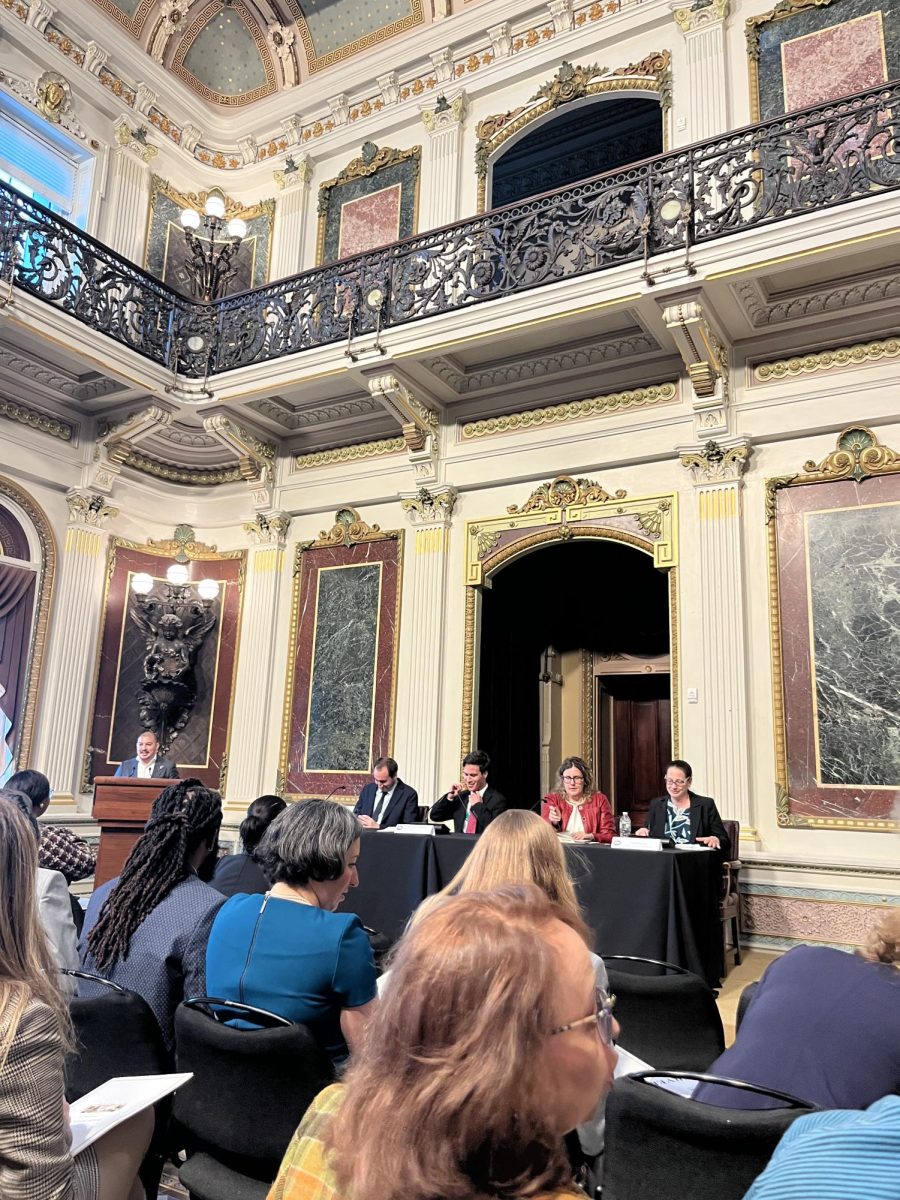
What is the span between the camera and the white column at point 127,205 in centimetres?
973

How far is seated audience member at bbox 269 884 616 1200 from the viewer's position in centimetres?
85

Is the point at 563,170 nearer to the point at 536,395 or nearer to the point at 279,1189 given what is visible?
the point at 536,395

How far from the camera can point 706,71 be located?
7938 millimetres

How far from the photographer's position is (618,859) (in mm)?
4770

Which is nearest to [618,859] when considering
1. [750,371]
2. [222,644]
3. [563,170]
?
[750,371]

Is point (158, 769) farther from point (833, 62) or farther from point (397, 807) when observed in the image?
point (833, 62)

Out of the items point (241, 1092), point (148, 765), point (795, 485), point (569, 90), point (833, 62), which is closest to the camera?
point (241, 1092)

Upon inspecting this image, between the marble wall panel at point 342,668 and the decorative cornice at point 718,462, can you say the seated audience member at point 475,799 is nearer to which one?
the marble wall panel at point 342,668

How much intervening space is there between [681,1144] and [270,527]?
8.68 m

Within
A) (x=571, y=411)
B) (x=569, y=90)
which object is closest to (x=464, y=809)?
(x=571, y=411)

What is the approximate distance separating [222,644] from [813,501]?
635cm

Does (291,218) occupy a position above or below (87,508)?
above

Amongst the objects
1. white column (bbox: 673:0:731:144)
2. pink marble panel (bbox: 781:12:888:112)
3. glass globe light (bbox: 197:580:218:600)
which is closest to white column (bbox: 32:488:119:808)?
glass globe light (bbox: 197:580:218:600)

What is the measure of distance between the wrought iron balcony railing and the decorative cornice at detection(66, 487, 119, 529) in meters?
1.70
